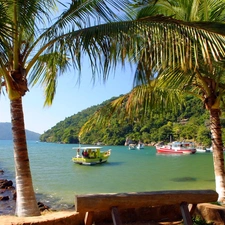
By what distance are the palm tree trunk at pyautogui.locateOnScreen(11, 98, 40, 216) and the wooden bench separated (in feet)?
4.10

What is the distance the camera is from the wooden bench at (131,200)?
125 inches

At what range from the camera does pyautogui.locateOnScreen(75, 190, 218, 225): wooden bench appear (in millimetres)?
3180

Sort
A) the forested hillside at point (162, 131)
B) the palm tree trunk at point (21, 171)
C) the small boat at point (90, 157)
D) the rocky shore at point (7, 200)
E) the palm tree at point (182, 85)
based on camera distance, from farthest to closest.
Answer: the forested hillside at point (162, 131) → the small boat at point (90, 157) → the rocky shore at point (7, 200) → the palm tree at point (182, 85) → the palm tree trunk at point (21, 171)

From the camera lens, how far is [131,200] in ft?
11.0

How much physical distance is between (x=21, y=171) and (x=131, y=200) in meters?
2.01

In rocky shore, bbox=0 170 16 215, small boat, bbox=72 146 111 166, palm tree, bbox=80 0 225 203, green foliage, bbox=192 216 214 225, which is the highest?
palm tree, bbox=80 0 225 203

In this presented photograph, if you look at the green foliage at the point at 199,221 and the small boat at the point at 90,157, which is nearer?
the green foliage at the point at 199,221

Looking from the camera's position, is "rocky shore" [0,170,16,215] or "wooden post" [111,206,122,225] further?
"rocky shore" [0,170,16,215]

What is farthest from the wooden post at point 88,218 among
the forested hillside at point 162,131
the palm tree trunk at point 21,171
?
the forested hillside at point 162,131

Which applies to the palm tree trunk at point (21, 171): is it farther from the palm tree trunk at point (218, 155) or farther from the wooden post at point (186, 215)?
the palm tree trunk at point (218, 155)

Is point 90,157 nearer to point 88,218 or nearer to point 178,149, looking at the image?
point 178,149

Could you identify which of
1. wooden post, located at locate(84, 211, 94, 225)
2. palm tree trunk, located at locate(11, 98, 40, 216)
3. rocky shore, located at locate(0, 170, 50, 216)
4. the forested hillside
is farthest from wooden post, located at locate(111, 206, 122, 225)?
the forested hillside

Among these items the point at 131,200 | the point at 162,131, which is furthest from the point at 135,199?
the point at 162,131

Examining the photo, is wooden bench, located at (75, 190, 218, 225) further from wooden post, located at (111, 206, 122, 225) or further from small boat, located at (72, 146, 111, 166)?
Answer: small boat, located at (72, 146, 111, 166)
